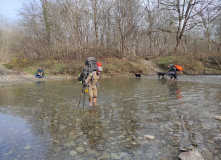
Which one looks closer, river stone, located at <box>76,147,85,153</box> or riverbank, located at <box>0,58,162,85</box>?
river stone, located at <box>76,147,85,153</box>

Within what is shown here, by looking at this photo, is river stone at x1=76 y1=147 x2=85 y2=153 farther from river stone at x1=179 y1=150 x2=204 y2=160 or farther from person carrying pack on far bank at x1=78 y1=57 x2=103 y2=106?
person carrying pack on far bank at x1=78 y1=57 x2=103 y2=106

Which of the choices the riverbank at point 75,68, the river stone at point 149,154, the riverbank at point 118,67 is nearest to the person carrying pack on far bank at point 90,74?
the river stone at point 149,154

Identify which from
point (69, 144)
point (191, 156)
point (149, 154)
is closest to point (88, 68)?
point (69, 144)

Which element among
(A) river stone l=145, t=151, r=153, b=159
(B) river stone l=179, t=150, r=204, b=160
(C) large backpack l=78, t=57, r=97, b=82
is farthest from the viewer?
(C) large backpack l=78, t=57, r=97, b=82

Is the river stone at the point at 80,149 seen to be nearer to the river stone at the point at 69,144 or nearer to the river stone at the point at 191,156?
the river stone at the point at 69,144

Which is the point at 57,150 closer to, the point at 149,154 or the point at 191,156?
the point at 149,154

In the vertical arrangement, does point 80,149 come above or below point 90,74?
below

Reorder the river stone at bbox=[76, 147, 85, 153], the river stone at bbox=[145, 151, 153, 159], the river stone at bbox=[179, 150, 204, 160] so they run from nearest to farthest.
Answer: the river stone at bbox=[179, 150, 204, 160] → the river stone at bbox=[145, 151, 153, 159] → the river stone at bbox=[76, 147, 85, 153]

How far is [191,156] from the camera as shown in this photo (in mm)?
2746

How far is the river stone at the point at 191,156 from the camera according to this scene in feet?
8.91

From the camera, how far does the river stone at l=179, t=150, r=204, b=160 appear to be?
107 inches

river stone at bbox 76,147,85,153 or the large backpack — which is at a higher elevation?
the large backpack

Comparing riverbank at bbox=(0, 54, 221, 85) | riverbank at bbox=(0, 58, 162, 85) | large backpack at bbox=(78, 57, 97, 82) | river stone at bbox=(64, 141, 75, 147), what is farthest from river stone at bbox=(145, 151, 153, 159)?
riverbank at bbox=(0, 54, 221, 85)

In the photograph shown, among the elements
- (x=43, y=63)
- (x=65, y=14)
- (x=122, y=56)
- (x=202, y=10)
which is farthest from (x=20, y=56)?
(x=202, y=10)
